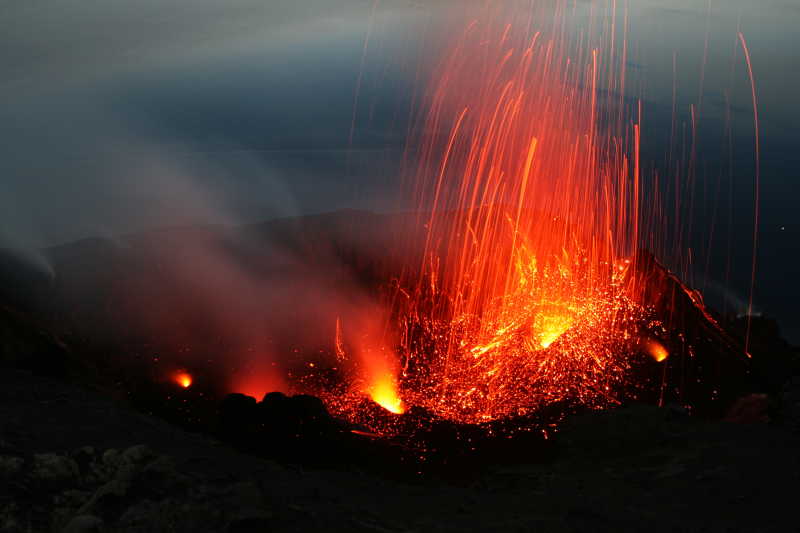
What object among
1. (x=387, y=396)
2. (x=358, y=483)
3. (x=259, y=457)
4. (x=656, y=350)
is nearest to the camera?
(x=358, y=483)

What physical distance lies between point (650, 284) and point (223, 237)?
68.1 ft

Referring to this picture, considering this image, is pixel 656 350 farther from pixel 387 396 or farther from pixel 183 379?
pixel 183 379

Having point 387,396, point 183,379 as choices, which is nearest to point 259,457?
point 387,396

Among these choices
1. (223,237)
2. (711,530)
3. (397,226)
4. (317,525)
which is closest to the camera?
(317,525)

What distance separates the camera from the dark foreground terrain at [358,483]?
6.58 meters

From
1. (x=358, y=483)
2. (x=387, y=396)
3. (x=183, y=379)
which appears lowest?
(x=358, y=483)

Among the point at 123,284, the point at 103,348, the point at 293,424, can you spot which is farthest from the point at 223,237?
the point at 293,424

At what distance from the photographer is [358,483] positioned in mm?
10562

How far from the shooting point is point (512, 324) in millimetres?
22062

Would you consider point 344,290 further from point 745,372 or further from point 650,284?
point 745,372

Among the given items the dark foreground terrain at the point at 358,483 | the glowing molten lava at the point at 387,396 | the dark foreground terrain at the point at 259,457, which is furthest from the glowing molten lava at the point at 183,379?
the glowing molten lava at the point at 387,396

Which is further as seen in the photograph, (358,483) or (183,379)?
(183,379)

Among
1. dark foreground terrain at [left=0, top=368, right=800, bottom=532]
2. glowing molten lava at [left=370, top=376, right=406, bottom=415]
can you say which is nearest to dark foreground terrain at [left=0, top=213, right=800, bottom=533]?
dark foreground terrain at [left=0, top=368, right=800, bottom=532]

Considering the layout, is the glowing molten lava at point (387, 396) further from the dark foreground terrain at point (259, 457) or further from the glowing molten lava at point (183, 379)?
the glowing molten lava at point (183, 379)
